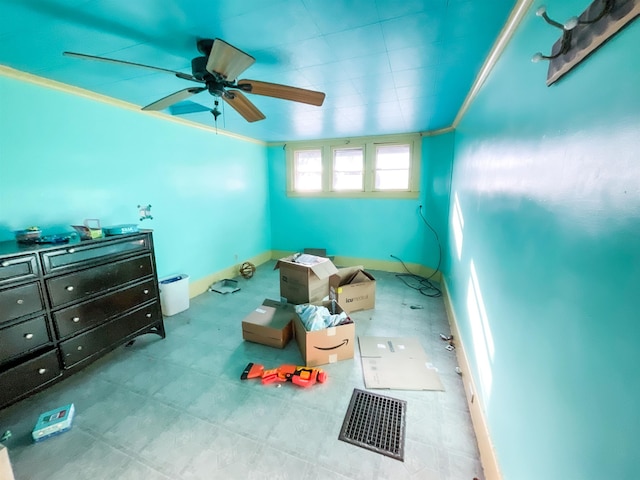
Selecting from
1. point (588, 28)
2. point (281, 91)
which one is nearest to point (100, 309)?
point (281, 91)

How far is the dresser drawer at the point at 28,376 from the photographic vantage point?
164 centimetres

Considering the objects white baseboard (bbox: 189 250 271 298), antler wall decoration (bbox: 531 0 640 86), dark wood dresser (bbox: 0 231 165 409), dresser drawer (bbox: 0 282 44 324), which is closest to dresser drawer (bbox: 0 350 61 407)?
dark wood dresser (bbox: 0 231 165 409)

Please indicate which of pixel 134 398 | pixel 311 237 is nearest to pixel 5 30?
pixel 134 398

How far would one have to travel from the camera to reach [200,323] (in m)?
2.97

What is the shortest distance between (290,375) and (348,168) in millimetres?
3656

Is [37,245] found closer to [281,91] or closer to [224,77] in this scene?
[224,77]

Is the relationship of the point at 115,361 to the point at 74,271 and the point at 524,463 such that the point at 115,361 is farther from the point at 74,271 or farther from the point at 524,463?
the point at 524,463

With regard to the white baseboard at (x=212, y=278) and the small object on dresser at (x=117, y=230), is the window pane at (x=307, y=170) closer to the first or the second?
the white baseboard at (x=212, y=278)

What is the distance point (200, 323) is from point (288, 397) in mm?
1534

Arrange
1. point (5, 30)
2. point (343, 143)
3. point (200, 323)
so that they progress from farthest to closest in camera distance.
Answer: point (343, 143)
point (200, 323)
point (5, 30)

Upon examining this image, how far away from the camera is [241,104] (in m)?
2.03

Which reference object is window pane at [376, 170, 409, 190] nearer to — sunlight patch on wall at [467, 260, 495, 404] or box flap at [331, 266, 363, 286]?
box flap at [331, 266, 363, 286]

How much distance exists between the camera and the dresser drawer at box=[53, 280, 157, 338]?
1.93m

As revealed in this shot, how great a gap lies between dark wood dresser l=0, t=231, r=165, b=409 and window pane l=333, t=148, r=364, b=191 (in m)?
3.28
